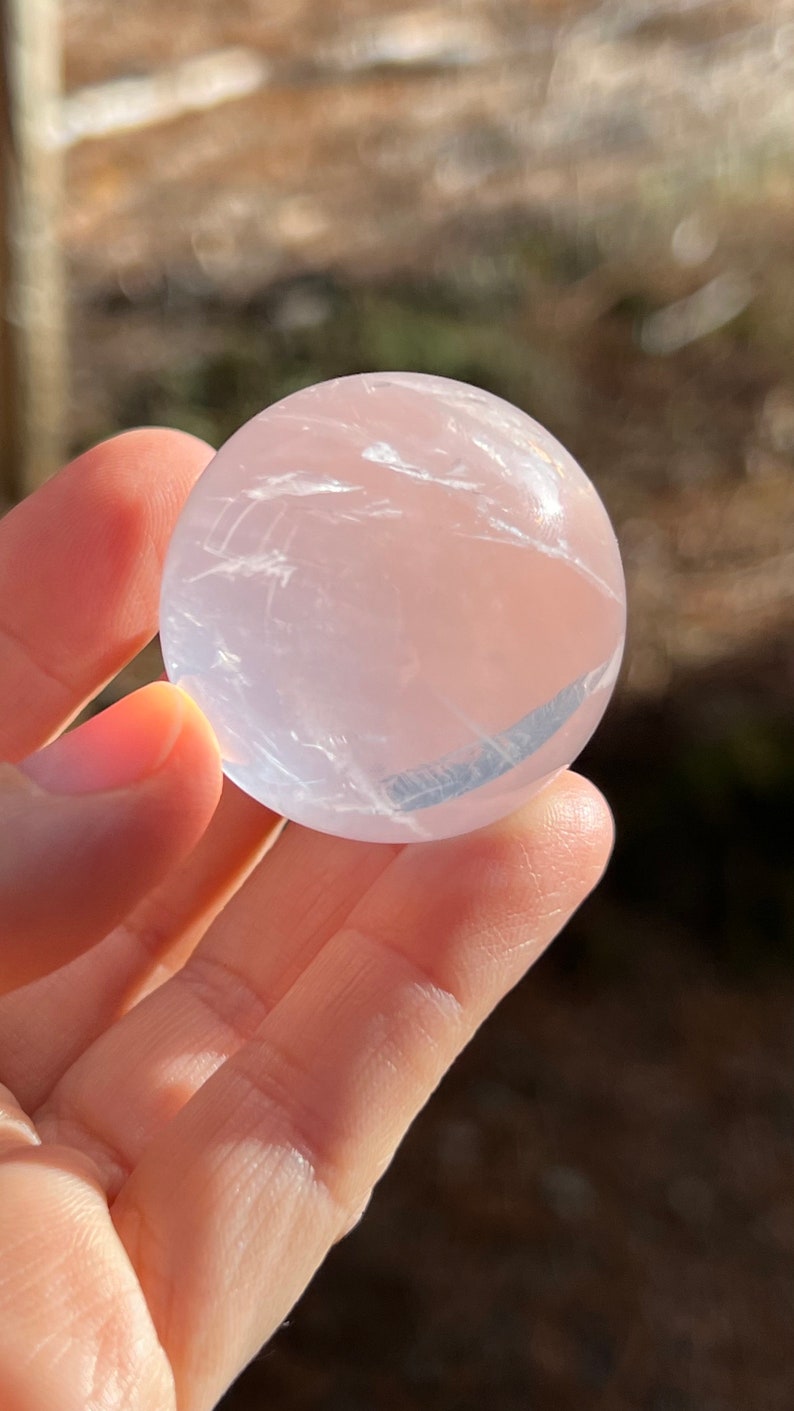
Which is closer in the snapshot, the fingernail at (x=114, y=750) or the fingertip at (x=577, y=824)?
the fingernail at (x=114, y=750)

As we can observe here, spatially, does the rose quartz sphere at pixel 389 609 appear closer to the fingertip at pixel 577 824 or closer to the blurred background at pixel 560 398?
the fingertip at pixel 577 824

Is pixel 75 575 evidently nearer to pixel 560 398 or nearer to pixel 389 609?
pixel 389 609

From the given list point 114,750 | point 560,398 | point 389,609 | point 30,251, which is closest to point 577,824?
point 389,609

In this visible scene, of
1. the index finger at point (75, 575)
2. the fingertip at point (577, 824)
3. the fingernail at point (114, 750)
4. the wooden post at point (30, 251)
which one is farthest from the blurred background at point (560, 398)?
the fingernail at point (114, 750)

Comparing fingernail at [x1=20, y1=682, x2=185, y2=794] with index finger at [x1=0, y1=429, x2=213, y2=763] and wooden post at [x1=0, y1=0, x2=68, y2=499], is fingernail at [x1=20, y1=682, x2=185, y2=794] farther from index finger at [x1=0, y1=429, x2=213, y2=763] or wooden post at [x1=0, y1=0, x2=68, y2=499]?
wooden post at [x1=0, y1=0, x2=68, y2=499]

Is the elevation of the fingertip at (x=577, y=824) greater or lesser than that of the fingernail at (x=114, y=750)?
lesser

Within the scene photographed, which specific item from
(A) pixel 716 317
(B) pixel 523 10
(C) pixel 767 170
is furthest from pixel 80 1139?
(B) pixel 523 10

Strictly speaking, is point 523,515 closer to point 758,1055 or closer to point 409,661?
point 409,661
